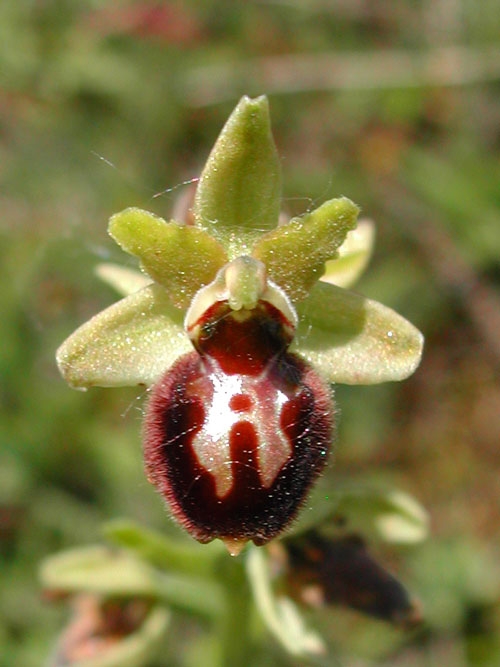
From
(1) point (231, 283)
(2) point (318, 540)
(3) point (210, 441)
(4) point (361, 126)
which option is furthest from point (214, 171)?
(4) point (361, 126)

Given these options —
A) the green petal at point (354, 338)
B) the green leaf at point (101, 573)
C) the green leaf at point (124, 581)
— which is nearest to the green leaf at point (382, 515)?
the green leaf at point (124, 581)

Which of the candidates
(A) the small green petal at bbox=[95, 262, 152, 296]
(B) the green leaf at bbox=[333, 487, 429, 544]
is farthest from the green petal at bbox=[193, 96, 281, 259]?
(B) the green leaf at bbox=[333, 487, 429, 544]

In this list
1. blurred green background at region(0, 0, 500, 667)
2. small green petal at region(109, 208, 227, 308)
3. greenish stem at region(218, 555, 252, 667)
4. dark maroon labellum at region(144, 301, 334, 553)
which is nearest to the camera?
dark maroon labellum at region(144, 301, 334, 553)

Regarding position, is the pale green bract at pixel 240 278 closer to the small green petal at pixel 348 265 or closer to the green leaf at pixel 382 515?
the small green petal at pixel 348 265

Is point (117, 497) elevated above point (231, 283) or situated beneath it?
situated beneath

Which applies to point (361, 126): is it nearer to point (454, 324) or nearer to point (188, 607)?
point (454, 324)

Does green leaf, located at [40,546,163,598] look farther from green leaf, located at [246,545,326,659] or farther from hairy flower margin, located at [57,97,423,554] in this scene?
hairy flower margin, located at [57,97,423,554]

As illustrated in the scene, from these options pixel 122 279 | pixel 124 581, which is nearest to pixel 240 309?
pixel 122 279
